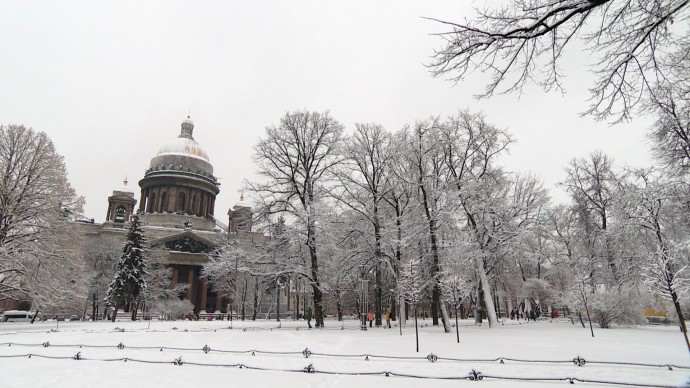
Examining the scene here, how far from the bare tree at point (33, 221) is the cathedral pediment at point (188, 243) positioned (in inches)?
1493

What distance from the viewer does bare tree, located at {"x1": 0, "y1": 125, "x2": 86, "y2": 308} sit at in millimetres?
23266

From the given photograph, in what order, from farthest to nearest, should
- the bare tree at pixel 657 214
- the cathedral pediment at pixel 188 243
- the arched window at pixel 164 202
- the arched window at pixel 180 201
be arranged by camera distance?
1. the arched window at pixel 180 201
2. the arched window at pixel 164 202
3. the cathedral pediment at pixel 188 243
4. the bare tree at pixel 657 214

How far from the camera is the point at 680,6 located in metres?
5.39

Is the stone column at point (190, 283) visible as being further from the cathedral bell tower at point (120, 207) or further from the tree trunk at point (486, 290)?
→ the tree trunk at point (486, 290)

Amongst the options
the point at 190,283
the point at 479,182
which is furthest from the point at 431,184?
the point at 190,283

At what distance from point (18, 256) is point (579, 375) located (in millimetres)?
28579

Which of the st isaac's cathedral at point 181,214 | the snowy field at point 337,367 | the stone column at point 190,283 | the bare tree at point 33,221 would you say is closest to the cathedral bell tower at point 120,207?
the st isaac's cathedral at point 181,214

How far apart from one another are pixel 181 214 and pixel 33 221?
52.0 m

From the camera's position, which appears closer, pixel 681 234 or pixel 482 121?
pixel 681 234

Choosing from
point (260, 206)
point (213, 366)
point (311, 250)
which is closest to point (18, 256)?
point (260, 206)

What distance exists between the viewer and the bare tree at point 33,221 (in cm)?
2327

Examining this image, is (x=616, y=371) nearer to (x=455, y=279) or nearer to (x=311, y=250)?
(x=455, y=279)

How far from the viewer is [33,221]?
24312 millimetres

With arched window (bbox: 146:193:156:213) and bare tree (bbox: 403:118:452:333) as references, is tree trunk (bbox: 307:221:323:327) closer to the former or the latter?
bare tree (bbox: 403:118:452:333)
